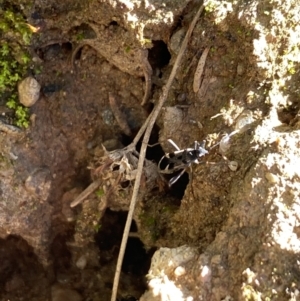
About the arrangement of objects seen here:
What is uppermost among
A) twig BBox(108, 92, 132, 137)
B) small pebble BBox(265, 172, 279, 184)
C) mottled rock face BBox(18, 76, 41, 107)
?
mottled rock face BBox(18, 76, 41, 107)

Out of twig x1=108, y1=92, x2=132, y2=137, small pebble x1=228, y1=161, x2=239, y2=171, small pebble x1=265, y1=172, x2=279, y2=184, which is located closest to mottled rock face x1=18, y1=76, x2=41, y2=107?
twig x1=108, y1=92, x2=132, y2=137

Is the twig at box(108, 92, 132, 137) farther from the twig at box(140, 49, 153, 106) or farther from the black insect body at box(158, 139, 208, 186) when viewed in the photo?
the black insect body at box(158, 139, 208, 186)

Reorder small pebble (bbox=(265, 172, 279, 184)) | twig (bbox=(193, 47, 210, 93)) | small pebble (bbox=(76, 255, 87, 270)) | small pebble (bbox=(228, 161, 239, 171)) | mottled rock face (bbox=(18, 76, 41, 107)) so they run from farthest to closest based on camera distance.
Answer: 1. small pebble (bbox=(76, 255, 87, 270))
2. mottled rock face (bbox=(18, 76, 41, 107))
3. twig (bbox=(193, 47, 210, 93))
4. small pebble (bbox=(228, 161, 239, 171))
5. small pebble (bbox=(265, 172, 279, 184))

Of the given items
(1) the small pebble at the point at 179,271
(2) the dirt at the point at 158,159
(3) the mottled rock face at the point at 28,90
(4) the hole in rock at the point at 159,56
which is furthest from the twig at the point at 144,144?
(3) the mottled rock face at the point at 28,90

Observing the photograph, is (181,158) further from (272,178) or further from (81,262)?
(81,262)

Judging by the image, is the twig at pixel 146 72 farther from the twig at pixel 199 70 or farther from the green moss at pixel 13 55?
the green moss at pixel 13 55

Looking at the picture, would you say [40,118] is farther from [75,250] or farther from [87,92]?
[75,250]
